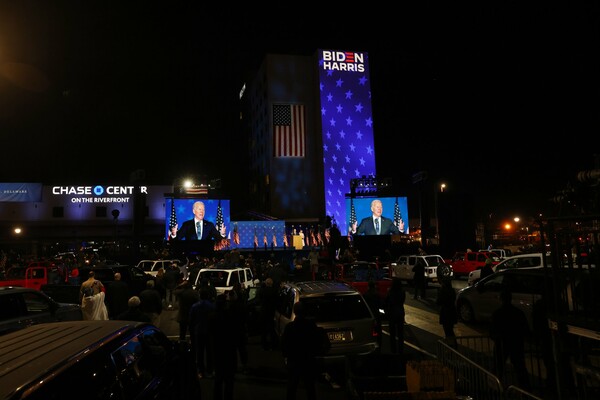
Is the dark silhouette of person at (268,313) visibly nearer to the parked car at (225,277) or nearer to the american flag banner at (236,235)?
the parked car at (225,277)

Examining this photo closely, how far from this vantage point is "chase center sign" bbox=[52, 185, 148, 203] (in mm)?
56312

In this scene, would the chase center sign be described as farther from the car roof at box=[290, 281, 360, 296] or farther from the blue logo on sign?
the car roof at box=[290, 281, 360, 296]

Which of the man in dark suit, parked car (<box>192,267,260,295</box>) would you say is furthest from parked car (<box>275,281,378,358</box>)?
the man in dark suit

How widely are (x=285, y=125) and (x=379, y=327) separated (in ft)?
162

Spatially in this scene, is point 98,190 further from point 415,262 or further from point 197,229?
point 415,262

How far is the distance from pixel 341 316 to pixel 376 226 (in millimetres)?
37606

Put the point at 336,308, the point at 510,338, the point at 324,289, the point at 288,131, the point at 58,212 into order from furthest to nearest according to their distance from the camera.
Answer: the point at 58,212 → the point at 288,131 → the point at 324,289 → the point at 336,308 → the point at 510,338

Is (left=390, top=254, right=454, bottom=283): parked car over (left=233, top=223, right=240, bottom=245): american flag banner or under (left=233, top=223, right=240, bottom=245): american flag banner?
under

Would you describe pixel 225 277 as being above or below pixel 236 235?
below

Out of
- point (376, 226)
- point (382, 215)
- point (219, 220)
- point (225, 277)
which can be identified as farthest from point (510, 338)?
point (219, 220)

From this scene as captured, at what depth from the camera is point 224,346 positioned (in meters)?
6.45

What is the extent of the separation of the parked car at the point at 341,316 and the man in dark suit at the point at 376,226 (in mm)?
36651

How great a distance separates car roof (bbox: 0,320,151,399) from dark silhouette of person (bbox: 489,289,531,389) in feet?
18.2

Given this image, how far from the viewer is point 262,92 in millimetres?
62906
